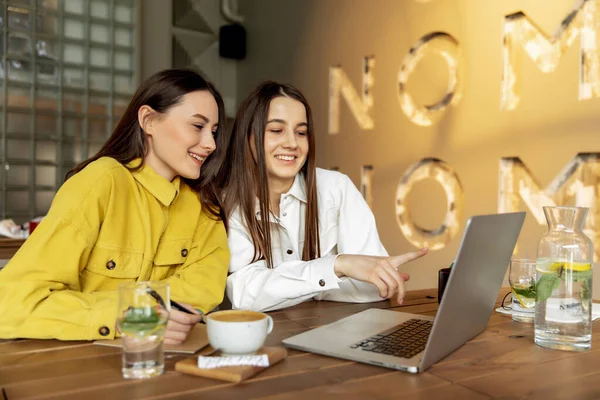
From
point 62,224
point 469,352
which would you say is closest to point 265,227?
point 62,224

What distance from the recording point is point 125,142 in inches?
57.1

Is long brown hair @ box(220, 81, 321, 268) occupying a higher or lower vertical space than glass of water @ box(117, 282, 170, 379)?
higher

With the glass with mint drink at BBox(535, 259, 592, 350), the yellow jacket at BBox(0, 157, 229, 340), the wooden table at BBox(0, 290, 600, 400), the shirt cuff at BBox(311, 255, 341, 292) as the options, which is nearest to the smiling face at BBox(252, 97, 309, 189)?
the yellow jacket at BBox(0, 157, 229, 340)

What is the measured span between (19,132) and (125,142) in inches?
103

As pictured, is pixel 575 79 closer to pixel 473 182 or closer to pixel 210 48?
pixel 473 182

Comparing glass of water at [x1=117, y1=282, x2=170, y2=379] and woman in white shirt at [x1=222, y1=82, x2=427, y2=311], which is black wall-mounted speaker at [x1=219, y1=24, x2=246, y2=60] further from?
glass of water at [x1=117, y1=282, x2=170, y2=379]

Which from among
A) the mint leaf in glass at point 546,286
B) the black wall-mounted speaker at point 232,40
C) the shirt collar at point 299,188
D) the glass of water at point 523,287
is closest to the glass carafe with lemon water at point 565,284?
the mint leaf in glass at point 546,286

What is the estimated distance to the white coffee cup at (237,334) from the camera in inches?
33.8

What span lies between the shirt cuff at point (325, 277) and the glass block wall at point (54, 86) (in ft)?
9.98

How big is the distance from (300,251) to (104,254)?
26.4 inches

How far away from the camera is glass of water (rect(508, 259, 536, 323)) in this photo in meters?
1.22

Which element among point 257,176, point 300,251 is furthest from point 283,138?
point 300,251

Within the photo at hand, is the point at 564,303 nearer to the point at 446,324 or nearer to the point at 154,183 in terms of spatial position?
the point at 446,324

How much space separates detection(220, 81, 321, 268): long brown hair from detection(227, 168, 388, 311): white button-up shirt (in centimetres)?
3
